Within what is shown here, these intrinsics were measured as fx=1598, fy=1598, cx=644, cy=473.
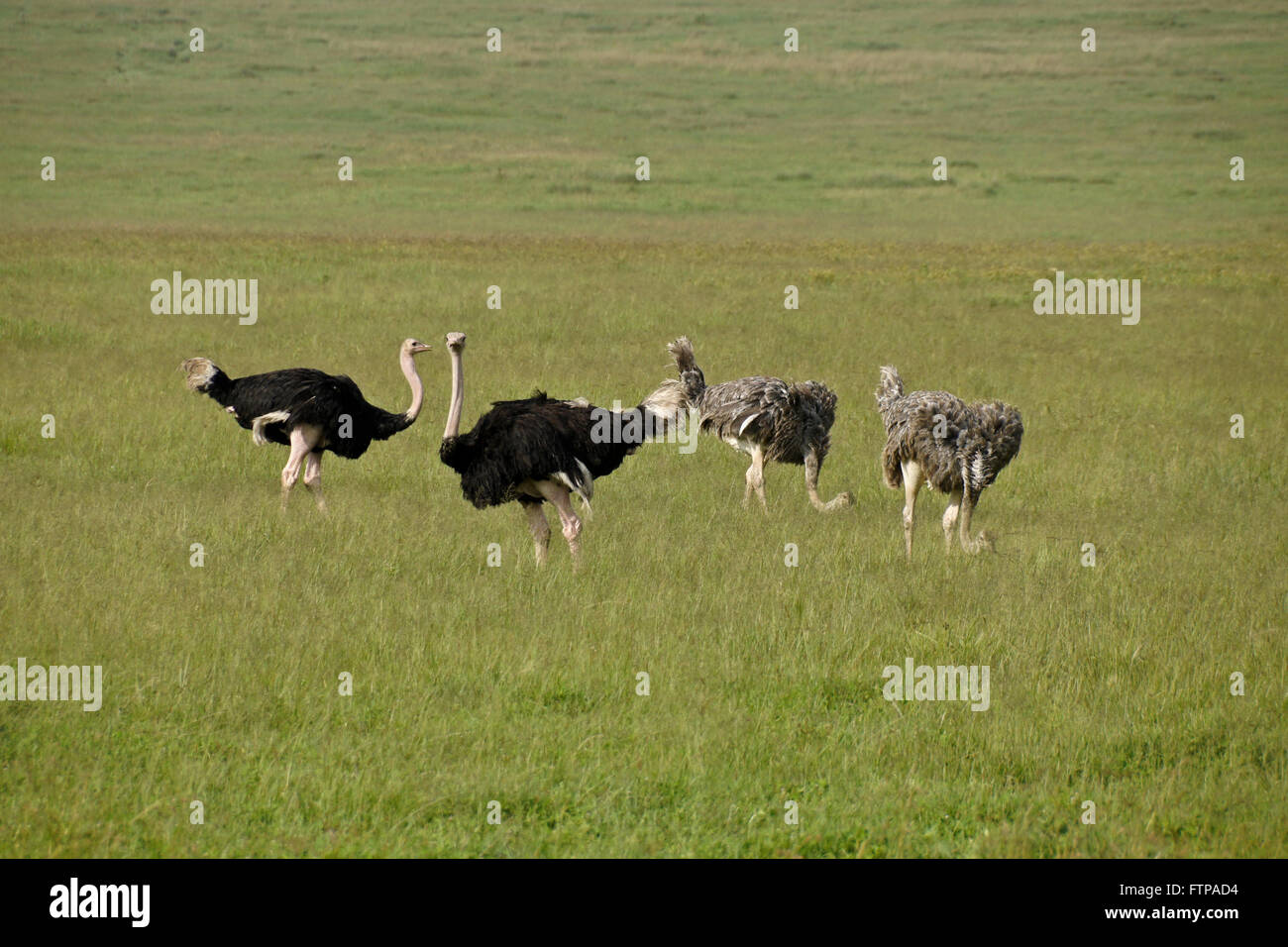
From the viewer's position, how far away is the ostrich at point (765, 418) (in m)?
13.5

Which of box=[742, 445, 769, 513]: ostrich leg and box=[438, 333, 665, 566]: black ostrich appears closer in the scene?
box=[438, 333, 665, 566]: black ostrich

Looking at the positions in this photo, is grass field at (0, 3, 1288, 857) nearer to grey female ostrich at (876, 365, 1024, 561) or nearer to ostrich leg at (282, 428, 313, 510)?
ostrich leg at (282, 428, 313, 510)

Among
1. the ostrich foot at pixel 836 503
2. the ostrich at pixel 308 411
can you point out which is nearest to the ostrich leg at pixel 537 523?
the ostrich at pixel 308 411

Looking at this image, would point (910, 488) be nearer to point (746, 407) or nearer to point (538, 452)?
point (746, 407)

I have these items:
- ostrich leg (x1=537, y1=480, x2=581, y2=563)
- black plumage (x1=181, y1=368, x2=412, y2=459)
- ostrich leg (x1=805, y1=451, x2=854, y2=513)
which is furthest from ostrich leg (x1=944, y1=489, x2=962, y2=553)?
black plumage (x1=181, y1=368, x2=412, y2=459)

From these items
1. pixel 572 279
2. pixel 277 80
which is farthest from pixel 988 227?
pixel 277 80

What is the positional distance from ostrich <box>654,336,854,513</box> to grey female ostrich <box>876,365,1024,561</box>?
58.4 inches

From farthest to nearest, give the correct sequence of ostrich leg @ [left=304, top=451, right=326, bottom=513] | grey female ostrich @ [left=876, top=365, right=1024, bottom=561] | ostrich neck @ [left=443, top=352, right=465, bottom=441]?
ostrich leg @ [left=304, top=451, right=326, bottom=513]
grey female ostrich @ [left=876, top=365, right=1024, bottom=561]
ostrich neck @ [left=443, top=352, right=465, bottom=441]

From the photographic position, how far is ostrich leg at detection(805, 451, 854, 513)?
13172mm

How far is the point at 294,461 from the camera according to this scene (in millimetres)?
12797

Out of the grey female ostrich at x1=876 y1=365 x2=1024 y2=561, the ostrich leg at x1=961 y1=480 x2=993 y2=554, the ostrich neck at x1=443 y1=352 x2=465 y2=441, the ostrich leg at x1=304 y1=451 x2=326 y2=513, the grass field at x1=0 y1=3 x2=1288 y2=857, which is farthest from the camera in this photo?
the ostrich leg at x1=304 y1=451 x2=326 y2=513

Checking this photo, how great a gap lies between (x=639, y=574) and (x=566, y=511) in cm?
71

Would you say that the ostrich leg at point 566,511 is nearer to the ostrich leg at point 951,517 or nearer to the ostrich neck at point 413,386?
the ostrich neck at point 413,386

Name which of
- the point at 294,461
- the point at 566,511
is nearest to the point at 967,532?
the point at 566,511
